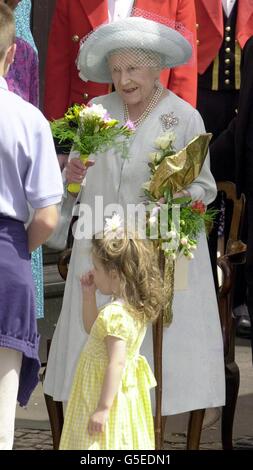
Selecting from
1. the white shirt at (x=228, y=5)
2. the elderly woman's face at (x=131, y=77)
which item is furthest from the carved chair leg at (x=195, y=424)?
the white shirt at (x=228, y=5)

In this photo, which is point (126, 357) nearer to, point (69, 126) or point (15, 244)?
point (15, 244)

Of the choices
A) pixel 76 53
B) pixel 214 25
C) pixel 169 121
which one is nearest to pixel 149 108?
pixel 169 121

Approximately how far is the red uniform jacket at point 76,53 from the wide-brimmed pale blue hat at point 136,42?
0.57 meters

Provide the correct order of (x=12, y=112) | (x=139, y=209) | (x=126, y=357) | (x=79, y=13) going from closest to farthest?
(x=12, y=112), (x=126, y=357), (x=139, y=209), (x=79, y=13)

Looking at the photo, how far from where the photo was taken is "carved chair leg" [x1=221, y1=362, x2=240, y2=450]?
5.73 meters

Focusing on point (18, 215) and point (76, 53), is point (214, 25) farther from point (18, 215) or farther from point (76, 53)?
point (18, 215)

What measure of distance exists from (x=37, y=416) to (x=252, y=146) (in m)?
1.71

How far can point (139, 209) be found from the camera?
517 centimetres

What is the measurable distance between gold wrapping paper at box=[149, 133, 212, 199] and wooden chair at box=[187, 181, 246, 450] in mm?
669

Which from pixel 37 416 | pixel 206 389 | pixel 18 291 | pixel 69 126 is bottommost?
pixel 37 416

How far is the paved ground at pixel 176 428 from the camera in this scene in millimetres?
5918

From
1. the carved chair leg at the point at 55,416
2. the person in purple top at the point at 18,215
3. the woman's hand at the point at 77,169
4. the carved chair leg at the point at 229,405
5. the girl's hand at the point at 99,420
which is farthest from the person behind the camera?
the carved chair leg at the point at 229,405

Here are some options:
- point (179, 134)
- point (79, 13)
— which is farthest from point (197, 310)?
point (79, 13)

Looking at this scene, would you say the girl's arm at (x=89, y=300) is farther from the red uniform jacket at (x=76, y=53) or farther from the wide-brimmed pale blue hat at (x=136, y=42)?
the red uniform jacket at (x=76, y=53)
